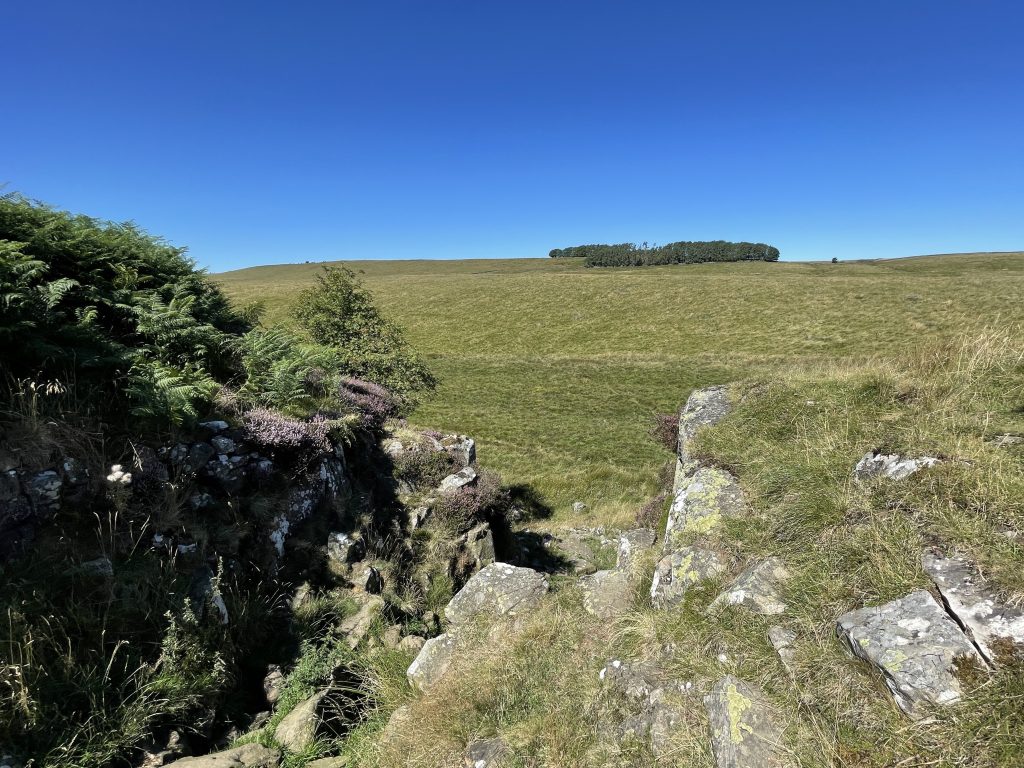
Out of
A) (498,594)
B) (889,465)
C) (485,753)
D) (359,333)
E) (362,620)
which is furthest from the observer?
(359,333)

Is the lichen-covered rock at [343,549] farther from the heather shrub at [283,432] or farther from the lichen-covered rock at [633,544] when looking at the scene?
the lichen-covered rock at [633,544]

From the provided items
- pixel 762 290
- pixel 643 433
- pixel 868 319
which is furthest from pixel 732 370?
pixel 762 290

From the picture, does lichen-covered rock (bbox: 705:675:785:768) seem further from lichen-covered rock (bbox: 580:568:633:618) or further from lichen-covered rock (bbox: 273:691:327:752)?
lichen-covered rock (bbox: 273:691:327:752)

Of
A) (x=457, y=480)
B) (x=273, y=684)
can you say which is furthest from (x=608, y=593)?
(x=457, y=480)

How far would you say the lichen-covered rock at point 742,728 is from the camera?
3352 millimetres

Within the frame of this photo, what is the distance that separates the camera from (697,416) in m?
9.16

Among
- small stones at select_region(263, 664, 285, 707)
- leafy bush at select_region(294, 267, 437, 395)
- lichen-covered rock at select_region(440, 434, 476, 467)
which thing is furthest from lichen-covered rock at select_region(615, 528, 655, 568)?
leafy bush at select_region(294, 267, 437, 395)

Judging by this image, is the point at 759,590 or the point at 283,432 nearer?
the point at 759,590

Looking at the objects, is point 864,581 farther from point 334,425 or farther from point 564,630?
point 334,425

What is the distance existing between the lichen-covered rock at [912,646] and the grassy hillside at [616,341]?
708 centimetres

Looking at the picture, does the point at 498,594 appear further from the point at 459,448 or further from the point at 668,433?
the point at 668,433

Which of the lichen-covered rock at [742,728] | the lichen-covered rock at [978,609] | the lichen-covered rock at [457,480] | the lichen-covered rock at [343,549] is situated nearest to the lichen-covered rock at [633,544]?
the lichen-covered rock at [742,728]

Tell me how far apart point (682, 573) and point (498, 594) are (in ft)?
9.57

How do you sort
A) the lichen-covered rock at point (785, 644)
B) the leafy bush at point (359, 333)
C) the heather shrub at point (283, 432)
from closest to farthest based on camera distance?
the lichen-covered rock at point (785, 644)
the heather shrub at point (283, 432)
the leafy bush at point (359, 333)
